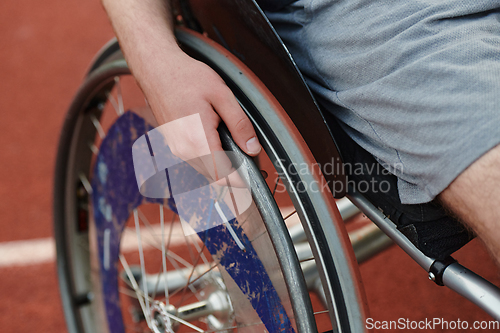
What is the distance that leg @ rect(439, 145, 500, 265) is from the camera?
363 mm

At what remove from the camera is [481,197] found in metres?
0.38

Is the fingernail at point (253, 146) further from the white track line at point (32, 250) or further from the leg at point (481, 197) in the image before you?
the white track line at point (32, 250)

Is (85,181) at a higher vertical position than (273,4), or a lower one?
lower

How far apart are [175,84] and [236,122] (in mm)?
96

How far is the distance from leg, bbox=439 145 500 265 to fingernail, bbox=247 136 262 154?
8.1 inches

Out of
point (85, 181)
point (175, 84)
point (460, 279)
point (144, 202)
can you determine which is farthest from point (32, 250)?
point (460, 279)

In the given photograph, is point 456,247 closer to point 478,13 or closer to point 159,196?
point 478,13

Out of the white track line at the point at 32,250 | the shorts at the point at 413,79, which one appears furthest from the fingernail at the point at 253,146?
the white track line at the point at 32,250

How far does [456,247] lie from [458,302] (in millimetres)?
750

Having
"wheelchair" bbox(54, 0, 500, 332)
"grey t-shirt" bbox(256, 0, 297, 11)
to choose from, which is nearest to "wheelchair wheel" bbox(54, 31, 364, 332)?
"wheelchair" bbox(54, 0, 500, 332)

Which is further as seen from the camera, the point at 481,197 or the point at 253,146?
the point at 253,146

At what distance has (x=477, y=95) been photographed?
374mm

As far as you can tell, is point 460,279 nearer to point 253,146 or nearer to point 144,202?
point 253,146

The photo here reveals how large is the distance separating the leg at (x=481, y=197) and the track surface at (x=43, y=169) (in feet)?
0.32
